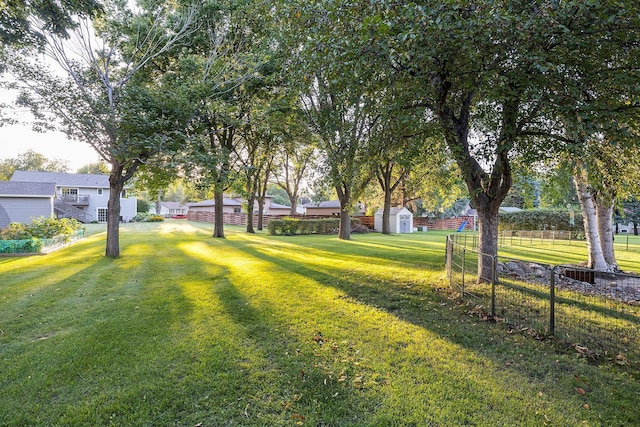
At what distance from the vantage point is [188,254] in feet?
41.5

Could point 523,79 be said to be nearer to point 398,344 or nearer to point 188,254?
point 398,344

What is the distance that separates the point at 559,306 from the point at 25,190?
3091 cm

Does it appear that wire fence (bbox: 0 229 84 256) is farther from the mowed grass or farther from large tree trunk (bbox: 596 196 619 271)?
large tree trunk (bbox: 596 196 619 271)

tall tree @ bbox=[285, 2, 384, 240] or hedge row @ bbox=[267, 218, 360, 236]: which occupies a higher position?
tall tree @ bbox=[285, 2, 384, 240]

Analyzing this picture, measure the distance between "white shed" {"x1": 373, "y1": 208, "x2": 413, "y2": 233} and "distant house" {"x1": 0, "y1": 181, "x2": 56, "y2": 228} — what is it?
26585 mm

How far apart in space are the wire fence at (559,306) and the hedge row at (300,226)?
16780 mm

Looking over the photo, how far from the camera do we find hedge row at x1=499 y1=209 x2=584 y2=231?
29.4 metres

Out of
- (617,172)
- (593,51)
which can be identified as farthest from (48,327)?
(617,172)

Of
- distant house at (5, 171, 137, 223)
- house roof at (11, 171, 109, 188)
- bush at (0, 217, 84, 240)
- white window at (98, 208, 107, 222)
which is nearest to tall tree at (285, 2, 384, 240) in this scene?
bush at (0, 217, 84, 240)

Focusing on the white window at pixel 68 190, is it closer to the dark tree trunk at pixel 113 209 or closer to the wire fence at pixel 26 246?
the wire fence at pixel 26 246

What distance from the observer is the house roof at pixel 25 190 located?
72.2 ft

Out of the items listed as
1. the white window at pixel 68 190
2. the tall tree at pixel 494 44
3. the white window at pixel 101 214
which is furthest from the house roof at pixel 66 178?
the tall tree at pixel 494 44

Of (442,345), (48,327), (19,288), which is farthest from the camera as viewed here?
(19,288)

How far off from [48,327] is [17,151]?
61.8 meters
